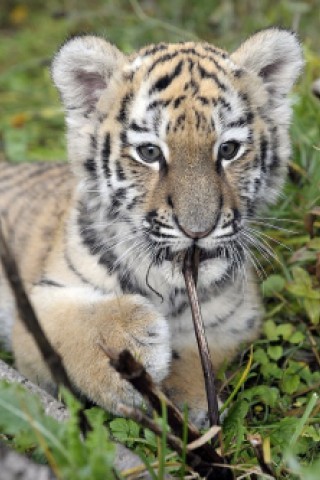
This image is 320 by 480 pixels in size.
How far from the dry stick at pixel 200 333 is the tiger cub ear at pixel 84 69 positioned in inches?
30.4

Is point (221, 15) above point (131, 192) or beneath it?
above

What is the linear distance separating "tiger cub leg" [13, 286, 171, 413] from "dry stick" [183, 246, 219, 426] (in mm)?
257

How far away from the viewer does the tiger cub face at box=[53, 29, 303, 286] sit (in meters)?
2.61

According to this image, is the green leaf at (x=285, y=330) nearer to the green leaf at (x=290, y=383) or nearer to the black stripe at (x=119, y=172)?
the green leaf at (x=290, y=383)

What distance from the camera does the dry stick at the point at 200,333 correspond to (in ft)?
7.77

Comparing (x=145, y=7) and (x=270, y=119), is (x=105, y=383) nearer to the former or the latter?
(x=270, y=119)

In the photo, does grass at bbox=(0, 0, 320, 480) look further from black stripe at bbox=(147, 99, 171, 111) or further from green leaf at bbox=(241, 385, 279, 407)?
black stripe at bbox=(147, 99, 171, 111)

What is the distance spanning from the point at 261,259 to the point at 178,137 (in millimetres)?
1194

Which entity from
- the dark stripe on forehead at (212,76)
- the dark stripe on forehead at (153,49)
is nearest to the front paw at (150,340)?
the dark stripe on forehead at (212,76)

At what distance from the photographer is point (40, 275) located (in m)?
3.34

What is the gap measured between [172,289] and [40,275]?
24.5 inches

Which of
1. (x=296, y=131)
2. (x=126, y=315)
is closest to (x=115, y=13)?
(x=296, y=131)

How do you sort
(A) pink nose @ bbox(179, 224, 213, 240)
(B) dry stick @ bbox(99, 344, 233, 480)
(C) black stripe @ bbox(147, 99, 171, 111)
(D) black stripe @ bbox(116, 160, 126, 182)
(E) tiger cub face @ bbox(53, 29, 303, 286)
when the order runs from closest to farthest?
(B) dry stick @ bbox(99, 344, 233, 480) < (A) pink nose @ bbox(179, 224, 213, 240) < (E) tiger cub face @ bbox(53, 29, 303, 286) < (C) black stripe @ bbox(147, 99, 171, 111) < (D) black stripe @ bbox(116, 160, 126, 182)

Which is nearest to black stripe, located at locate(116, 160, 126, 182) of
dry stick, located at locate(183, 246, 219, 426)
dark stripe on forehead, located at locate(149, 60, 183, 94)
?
dark stripe on forehead, located at locate(149, 60, 183, 94)
